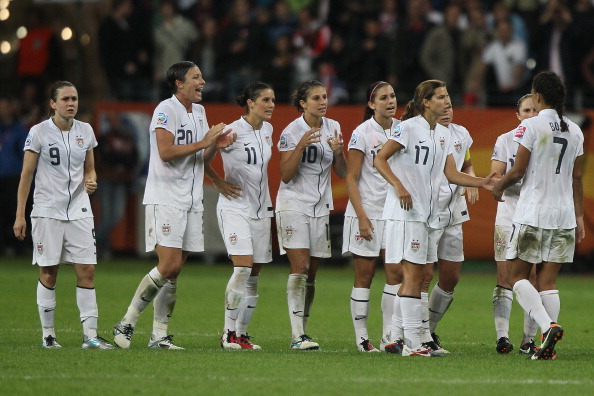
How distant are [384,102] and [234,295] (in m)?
2.45

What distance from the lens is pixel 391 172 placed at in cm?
1086

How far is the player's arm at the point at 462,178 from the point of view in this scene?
10984 mm

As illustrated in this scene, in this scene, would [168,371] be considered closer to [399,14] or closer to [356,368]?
[356,368]

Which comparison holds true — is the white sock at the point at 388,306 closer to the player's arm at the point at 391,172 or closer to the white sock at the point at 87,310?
the player's arm at the point at 391,172

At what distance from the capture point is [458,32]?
73.3 ft

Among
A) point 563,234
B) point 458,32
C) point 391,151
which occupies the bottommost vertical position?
point 563,234

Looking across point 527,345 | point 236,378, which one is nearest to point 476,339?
point 527,345

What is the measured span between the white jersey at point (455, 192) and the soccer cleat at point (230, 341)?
238 cm

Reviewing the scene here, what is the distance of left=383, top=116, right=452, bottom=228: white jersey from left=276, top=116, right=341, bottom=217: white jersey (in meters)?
1.31

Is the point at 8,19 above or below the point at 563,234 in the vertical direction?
above

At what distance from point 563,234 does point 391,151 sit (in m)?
1.73

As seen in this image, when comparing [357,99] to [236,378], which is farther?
[357,99]

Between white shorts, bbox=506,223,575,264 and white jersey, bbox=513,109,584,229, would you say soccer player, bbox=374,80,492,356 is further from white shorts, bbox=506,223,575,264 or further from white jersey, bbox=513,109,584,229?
white shorts, bbox=506,223,575,264

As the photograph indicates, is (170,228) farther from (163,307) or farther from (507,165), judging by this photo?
(507,165)
